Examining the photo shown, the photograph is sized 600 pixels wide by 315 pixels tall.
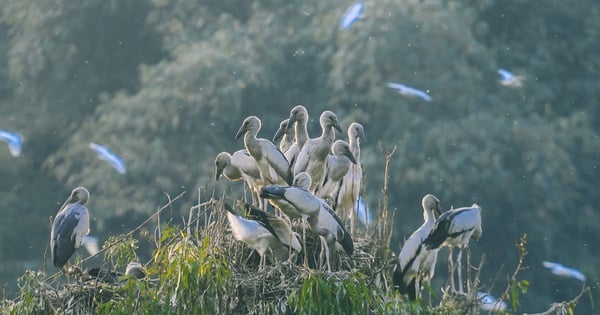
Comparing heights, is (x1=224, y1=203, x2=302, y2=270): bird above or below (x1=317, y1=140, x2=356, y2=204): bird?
above

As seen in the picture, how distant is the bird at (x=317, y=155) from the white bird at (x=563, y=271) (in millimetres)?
6661

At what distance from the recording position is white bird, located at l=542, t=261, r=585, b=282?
55.5 ft

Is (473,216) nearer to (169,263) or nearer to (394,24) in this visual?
(169,263)

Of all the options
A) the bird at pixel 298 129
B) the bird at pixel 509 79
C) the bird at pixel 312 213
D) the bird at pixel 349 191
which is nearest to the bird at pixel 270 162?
the bird at pixel 298 129

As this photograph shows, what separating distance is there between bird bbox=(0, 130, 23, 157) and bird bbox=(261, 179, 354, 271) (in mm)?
9641

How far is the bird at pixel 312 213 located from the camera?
29.8 feet

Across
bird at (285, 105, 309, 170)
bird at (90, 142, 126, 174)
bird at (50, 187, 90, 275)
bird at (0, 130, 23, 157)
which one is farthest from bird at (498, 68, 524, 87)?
bird at (50, 187, 90, 275)

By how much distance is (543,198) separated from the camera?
17703mm

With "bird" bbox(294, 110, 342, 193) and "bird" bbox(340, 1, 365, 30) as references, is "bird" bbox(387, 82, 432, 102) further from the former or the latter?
"bird" bbox(294, 110, 342, 193)

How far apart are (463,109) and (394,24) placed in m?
1.19

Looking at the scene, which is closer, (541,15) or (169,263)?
(169,263)

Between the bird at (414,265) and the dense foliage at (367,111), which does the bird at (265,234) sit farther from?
the dense foliage at (367,111)

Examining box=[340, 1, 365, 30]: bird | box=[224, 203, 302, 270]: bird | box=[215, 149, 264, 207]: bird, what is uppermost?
box=[224, 203, 302, 270]: bird

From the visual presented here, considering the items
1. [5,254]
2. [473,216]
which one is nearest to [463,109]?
[5,254]
